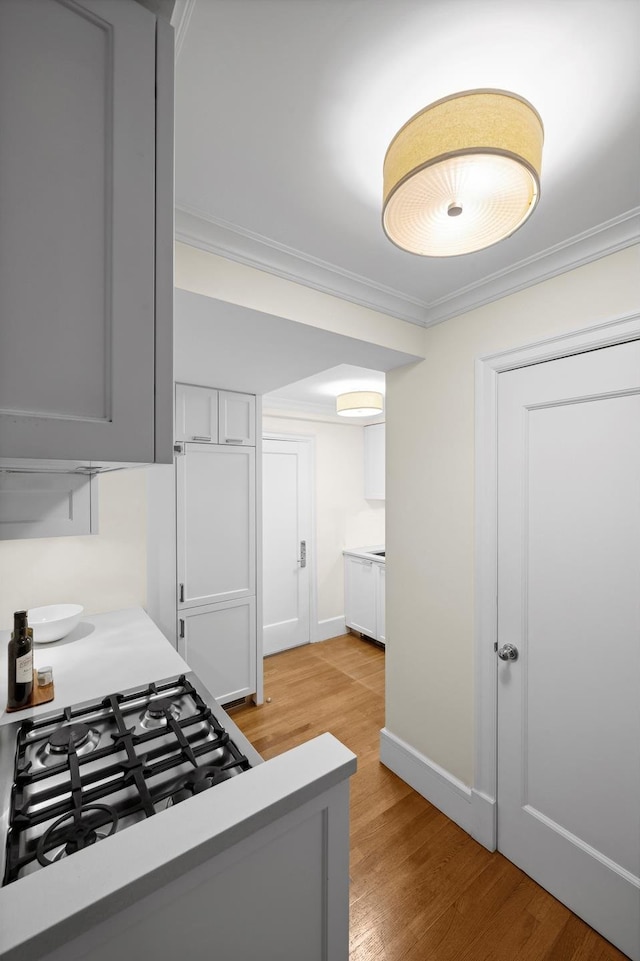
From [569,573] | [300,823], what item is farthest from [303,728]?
[300,823]

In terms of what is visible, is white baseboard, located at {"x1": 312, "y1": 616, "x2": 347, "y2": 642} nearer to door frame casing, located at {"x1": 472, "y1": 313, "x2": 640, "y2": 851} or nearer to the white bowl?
door frame casing, located at {"x1": 472, "y1": 313, "x2": 640, "y2": 851}

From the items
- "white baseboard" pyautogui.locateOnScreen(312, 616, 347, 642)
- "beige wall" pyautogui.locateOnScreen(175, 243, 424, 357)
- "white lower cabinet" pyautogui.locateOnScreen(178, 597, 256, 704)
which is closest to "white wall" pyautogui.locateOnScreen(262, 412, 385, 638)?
"white baseboard" pyautogui.locateOnScreen(312, 616, 347, 642)

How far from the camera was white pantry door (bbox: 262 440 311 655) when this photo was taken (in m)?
3.97

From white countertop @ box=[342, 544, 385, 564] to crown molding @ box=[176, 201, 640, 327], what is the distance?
257 cm

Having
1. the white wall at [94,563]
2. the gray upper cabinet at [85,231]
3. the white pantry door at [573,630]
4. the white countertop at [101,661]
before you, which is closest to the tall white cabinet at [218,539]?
the white wall at [94,563]

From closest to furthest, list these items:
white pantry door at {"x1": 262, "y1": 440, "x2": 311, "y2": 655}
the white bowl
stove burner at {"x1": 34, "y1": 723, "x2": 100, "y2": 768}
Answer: stove burner at {"x1": 34, "y1": 723, "x2": 100, "y2": 768} < the white bowl < white pantry door at {"x1": 262, "y1": 440, "x2": 311, "y2": 655}

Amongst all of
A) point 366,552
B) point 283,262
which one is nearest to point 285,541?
point 366,552

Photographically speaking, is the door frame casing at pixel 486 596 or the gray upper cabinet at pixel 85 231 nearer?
the gray upper cabinet at pixel 85 231

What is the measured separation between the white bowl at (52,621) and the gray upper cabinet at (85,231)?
1567 mm

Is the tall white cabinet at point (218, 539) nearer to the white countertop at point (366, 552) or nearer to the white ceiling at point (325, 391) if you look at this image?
the white ceiling at point (325, 391)

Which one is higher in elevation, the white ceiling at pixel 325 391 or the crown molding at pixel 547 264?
the crown molding at pixel 547 264

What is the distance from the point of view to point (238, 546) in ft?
9.75

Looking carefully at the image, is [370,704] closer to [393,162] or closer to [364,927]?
[364,927]

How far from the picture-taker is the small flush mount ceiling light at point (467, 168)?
2.79 ft
